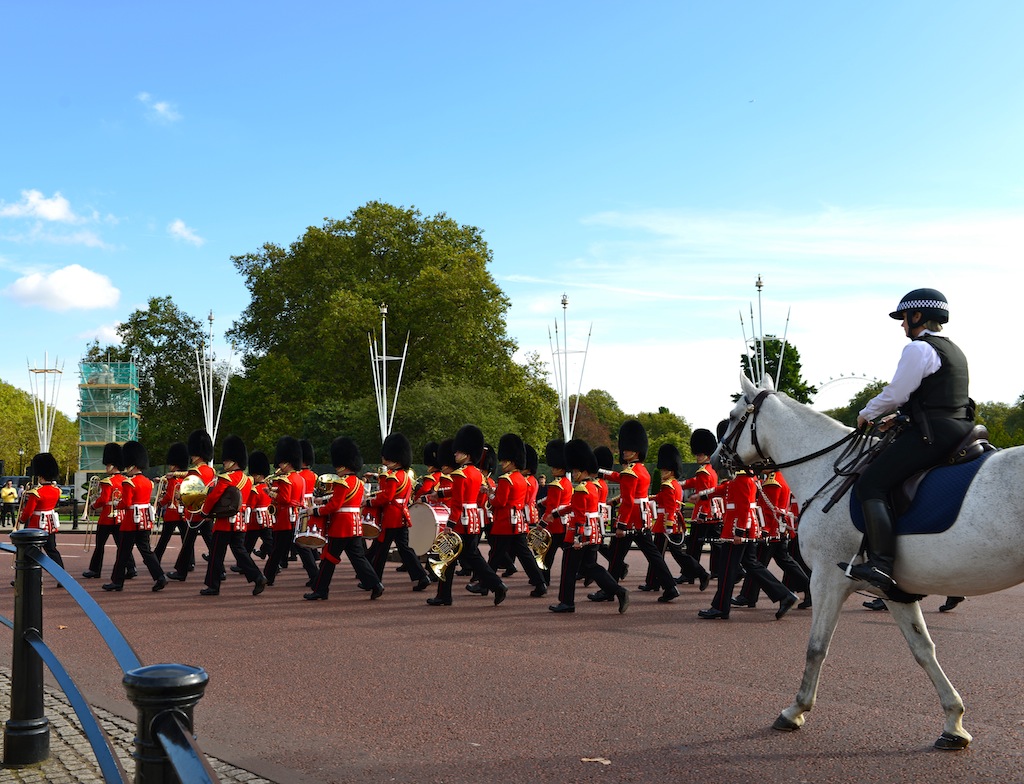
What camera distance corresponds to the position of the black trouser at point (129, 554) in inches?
474

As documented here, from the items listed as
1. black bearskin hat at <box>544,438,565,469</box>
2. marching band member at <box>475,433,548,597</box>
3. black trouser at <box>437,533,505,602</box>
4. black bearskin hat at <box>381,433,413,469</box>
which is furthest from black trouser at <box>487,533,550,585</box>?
black bearskin hat at <box>381,433,413,469</box>

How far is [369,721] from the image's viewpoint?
215 inches

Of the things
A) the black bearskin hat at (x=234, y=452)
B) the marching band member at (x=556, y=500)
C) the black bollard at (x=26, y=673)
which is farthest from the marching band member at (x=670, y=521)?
the black bollard at (x=26, y=673)

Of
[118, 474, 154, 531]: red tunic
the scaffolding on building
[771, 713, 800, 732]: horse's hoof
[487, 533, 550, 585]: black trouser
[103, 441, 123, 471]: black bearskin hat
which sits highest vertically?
the scaffolding on building

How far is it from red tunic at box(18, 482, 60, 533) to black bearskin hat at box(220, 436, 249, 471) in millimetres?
2125

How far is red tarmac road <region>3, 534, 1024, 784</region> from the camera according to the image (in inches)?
185

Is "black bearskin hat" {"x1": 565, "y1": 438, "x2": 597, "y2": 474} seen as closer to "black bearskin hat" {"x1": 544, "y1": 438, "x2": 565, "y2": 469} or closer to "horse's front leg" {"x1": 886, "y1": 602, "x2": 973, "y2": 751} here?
"black bearskin hat" {"x1": 544, "y1": 438, "x2": 565, "y2": 469}

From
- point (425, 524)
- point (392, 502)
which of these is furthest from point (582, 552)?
point (392, 502)

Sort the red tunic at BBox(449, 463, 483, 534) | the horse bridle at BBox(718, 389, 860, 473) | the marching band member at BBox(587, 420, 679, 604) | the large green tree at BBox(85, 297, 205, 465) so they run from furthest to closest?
the large green tree at BBox(85, 297, 205, 465) < the marching band member at BBox(587, 420, 679, 604) < the red tunic at BBox(449, 463, 483, 534) < the horse bridle at BBox(718, 389, 860, 473)

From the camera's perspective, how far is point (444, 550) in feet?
35.9

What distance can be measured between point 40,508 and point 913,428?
1092 centimetres

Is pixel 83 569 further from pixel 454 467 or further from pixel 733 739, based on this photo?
pixel 733 739

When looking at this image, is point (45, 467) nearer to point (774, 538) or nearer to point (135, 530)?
point (135, 530)

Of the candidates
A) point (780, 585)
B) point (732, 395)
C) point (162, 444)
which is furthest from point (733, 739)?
point (162, 444)
